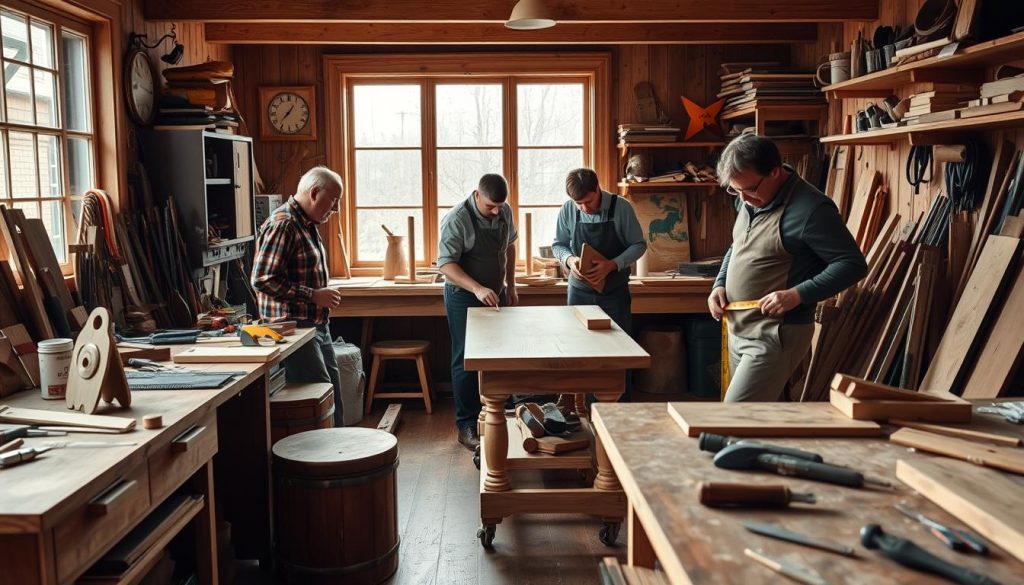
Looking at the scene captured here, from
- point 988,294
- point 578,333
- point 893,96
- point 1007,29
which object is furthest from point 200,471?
point 893,96

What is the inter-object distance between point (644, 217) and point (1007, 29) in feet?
10.5

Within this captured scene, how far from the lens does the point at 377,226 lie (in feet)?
22.1

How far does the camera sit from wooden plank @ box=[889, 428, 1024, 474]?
1634 millimetres

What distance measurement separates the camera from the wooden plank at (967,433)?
1.80 m

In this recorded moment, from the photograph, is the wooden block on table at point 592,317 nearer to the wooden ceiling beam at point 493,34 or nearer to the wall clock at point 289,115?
the wooden ceiling beam at point 493,34

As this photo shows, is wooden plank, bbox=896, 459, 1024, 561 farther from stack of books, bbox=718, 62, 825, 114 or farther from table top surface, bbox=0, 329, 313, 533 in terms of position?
stack of books, bbox=718, 62, 825, 114

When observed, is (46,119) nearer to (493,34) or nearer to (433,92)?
(493,34)

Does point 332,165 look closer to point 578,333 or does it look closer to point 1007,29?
point 578,333

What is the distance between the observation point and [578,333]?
3922 millimetres

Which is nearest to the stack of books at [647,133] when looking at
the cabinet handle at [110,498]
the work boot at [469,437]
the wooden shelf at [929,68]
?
the wooden shelf at [929,68]

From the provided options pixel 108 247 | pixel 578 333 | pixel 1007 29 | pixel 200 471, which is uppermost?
pixel 1007 29

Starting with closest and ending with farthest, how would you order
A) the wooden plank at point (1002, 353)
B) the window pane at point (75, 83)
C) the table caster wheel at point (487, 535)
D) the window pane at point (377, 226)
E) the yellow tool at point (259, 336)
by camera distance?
the wooden plank at point (1002, 353)
the yellow tool at point (259, 336)
the table caster wheel at point (487, 535)
the window pane at point (75, 83)
the window pane at point (377, 226)

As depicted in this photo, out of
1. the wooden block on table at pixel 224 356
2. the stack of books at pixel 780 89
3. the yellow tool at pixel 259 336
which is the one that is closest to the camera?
the wooden block on table at pixel 224 356

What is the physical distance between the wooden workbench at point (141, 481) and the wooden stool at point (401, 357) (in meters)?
2.43
